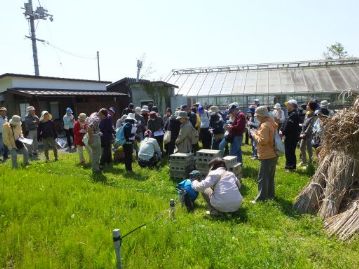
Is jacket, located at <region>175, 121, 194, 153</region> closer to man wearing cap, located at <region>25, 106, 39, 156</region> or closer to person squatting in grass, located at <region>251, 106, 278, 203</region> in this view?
person squatting in grass, located at <region>251, 106, 278, 203</region>

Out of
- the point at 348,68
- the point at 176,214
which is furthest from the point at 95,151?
the point at 348,68

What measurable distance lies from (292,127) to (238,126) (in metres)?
1.55

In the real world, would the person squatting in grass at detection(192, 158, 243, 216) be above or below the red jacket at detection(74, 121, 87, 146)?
below

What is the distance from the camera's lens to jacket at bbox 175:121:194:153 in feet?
31.1

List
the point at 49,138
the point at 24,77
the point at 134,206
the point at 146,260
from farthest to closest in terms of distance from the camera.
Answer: the point at 24,77, the point at 49,138, the point at 134,206, the point at 146,260

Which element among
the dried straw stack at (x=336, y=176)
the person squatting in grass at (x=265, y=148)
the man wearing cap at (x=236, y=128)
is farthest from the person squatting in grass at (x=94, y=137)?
the dried straw stack at (x=336, y=176)

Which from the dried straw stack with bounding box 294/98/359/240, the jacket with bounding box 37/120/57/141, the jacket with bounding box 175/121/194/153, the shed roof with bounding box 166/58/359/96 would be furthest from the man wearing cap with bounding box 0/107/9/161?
the shed roof with bounding box 166/58/359/96

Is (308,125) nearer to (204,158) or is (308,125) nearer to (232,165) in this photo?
(232,165)

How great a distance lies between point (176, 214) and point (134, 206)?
2.94 ft

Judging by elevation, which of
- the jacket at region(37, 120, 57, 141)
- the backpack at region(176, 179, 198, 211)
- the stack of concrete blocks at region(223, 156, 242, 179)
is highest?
the jacket at region(37, 120, 57, 141)

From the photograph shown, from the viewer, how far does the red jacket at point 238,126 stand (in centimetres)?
877

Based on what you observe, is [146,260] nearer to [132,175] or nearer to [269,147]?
[269,147]

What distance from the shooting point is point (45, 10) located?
93.9ft

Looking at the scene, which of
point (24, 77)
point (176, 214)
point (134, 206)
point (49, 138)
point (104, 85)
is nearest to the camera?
point (176, 214)
